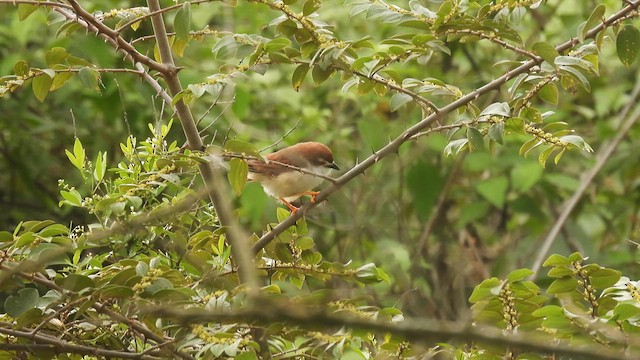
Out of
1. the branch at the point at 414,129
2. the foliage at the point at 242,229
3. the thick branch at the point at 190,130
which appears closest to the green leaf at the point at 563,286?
the foliage at the point at 242,229

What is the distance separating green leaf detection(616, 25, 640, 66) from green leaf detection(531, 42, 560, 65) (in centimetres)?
23

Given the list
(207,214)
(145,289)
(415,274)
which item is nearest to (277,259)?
(207,214)

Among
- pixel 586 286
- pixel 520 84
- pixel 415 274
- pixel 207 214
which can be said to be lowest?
pixel 415 274

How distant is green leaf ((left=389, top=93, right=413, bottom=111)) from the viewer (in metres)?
2.48

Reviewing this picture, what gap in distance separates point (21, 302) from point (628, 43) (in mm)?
1637

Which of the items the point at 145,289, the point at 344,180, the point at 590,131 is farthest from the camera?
the point at 590,131

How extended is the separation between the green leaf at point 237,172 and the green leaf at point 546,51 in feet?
2.51

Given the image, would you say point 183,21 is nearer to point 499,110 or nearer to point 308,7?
point 308,7

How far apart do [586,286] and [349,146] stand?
4.08 m

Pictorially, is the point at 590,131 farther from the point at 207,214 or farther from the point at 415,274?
the point at 207,214

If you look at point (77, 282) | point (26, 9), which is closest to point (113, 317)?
point (77, 282)

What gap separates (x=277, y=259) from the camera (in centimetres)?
259

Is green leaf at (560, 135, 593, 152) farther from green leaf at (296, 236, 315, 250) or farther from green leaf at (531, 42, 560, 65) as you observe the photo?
green leaf at (296, 236, 315, 250)

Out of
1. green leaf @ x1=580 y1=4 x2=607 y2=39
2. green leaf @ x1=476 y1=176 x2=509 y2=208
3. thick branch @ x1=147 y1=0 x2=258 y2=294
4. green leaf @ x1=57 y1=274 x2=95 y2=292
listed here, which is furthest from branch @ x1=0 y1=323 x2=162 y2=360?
green leaf @ x1=476 y1=176 x2=509 y2=208
